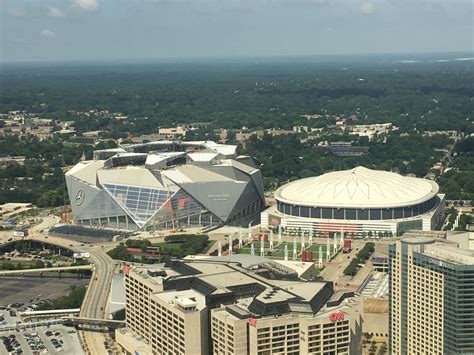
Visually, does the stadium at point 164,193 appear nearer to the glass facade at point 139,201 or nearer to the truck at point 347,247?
the glass facade at point 139,201

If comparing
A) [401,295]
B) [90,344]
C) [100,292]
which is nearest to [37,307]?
[100,292]

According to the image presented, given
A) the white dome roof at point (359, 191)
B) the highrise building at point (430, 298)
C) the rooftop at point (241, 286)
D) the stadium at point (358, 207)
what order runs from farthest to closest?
the white dome roof at point (359, 191) → the stadium at point (358, 207) → the rooftop at point (241, 286) → the highrise building at point (430, 298)

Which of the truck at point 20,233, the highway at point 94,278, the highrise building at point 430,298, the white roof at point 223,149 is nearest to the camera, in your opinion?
the highrise building at point 430,298

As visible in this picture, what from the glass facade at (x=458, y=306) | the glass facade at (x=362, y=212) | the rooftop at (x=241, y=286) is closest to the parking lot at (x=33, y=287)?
the rooftop at (x=241, y=286)

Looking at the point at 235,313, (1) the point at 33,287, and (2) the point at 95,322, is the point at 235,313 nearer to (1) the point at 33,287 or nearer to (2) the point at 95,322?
(2) the point at 95,322

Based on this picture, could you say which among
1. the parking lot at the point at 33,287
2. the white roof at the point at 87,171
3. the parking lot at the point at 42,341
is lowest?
the parking lot at the point at 33,287

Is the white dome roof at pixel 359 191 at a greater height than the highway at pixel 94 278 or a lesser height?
greater

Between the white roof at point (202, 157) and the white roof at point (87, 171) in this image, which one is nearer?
the white roof at point (87, 171)

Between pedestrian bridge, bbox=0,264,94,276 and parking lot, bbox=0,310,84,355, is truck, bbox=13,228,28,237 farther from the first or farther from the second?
parking lot, bbox=0,310,84,355

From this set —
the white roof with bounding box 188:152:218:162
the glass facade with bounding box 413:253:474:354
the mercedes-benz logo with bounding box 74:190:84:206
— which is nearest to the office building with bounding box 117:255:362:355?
the glass facade with bounding box 413:253:474:354

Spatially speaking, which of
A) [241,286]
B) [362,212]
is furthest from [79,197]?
[241,286]
